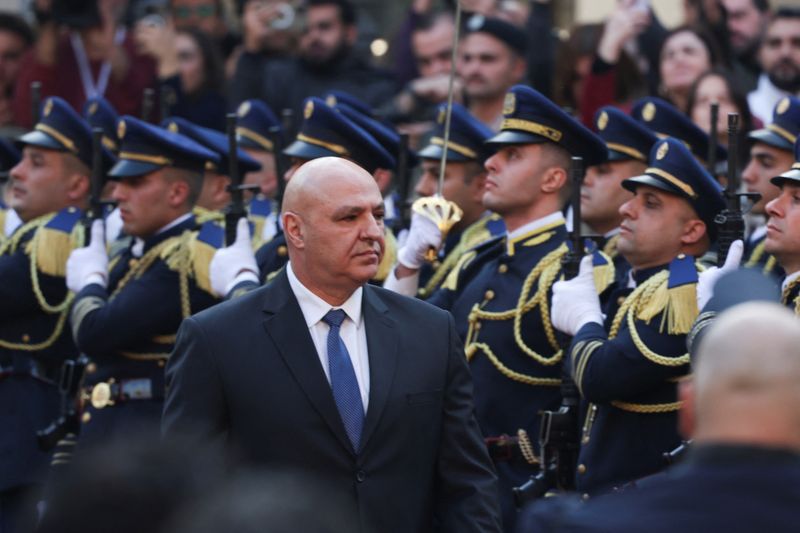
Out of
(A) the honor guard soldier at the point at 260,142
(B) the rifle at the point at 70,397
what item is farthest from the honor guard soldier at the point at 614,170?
(A) the honor guard soldier at the point at 260,142

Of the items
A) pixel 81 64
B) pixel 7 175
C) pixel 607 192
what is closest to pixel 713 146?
pixel 607 192

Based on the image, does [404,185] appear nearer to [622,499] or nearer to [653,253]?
[653,253]

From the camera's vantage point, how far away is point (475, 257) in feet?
24.8

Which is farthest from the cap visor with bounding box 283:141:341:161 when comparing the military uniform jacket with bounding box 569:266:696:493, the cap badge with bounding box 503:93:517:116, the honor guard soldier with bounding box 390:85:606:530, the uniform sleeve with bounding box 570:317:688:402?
the uniform sleeve with bounding box 570:317:688:402

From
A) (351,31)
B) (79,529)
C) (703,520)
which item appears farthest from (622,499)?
(351,31)

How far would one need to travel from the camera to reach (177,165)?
8.18 m

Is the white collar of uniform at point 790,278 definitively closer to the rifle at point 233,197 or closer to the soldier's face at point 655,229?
the soldier's face at point 655,229

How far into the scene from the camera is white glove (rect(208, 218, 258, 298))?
748 centimetres

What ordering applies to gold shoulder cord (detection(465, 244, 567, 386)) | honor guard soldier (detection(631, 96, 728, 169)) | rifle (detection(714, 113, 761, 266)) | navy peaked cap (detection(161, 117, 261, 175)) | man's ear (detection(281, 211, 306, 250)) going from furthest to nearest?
navy peaked cap (detection(161, 117, 261, 175))
honor guard soldier (detection(631, 96, 728, 169))
gold shoulder cord (detection(465, 244, 567, 386))
rifle (detection(714, 113, 761, 266))
man's ear (detection(281, 211, 306, 250))

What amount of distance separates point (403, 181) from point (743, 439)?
5721mm

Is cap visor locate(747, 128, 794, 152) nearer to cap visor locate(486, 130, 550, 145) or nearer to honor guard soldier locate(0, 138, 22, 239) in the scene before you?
cap visor locate(486, 130, 550, 145)

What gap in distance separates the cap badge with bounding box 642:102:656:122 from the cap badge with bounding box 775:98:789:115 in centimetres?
70

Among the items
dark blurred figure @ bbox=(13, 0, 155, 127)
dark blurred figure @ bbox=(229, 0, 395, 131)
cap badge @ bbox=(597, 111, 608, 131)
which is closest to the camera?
cap badge @ bbox=(597, 111, 608, 131)

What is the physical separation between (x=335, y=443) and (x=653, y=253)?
192 centimetres
